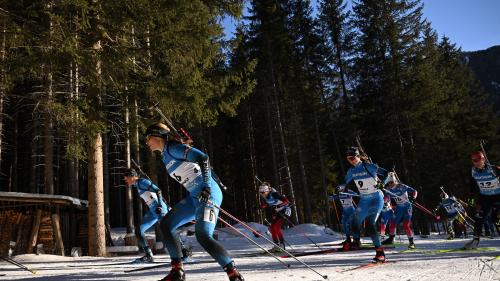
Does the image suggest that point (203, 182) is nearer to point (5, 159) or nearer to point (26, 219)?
point (26, 219)

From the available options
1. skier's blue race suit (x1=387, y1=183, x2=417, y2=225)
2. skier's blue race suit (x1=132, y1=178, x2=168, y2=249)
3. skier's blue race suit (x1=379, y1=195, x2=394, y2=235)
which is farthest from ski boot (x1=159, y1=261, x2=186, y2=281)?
skier's blue race suit (x1=379, y1=195, x2=394, y2=235)

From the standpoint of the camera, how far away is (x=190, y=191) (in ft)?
17.2

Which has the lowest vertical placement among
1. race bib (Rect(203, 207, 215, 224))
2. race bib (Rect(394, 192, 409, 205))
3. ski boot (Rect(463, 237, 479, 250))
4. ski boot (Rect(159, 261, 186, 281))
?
ski boot (Rect(463, 237, 479, 250))

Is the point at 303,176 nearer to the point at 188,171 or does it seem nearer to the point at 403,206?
the point at 403,206

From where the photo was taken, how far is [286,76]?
31.9 meters

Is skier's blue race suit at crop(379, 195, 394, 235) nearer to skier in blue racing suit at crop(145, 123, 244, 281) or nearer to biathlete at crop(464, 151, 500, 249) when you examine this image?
biathlete at crop(464, 151, 500, 249)

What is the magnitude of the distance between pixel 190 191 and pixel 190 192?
0.02m

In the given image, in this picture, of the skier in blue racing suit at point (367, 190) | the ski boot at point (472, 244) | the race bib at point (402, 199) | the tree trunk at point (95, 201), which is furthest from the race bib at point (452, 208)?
the tree trunk at point (95, 201)

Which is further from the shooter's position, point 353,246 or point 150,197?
point 353,246

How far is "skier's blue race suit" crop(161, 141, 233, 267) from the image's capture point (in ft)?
15.9

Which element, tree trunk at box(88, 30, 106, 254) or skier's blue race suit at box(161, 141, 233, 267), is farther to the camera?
tree trunk at box(88, 30, 106, 254)

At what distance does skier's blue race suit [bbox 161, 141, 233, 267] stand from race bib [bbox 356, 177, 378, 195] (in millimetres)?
4328

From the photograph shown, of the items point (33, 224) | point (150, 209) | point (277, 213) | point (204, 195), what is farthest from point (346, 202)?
point (33, 224)

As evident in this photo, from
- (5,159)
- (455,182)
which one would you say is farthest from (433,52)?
(5,159)
